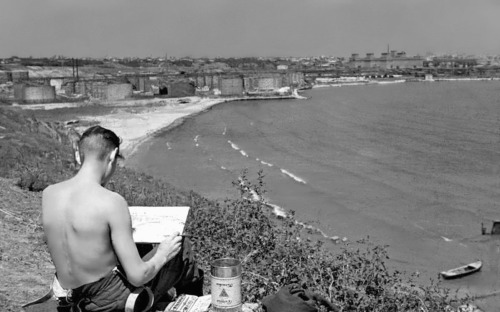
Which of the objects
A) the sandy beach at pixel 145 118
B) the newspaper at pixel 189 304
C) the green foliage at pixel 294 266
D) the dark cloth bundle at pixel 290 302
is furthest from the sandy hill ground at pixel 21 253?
the sandy beach at pixel 145 118

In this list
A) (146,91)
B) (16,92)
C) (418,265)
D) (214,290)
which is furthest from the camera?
(146,91)

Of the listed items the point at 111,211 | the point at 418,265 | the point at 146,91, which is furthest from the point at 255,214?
the point at 146,91

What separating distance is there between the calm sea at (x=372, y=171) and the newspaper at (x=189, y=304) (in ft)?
44.7

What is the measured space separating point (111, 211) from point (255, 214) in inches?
184

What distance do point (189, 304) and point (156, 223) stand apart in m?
0.85

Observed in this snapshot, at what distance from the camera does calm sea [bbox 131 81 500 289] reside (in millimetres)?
21609

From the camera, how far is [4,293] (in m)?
5.82

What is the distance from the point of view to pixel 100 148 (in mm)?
4160

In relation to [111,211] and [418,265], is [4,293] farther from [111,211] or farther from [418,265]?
[418,265]

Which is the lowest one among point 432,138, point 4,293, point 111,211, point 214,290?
point 432,138

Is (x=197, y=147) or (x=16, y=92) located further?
(x=16, y=92)

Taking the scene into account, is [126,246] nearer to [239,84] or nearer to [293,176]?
[293,176]

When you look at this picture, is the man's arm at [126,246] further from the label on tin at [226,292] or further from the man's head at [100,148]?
the label on tin at [226,292]

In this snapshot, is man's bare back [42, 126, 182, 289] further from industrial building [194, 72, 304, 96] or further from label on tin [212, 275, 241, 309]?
industrial building [194, 72, 304, 96]
